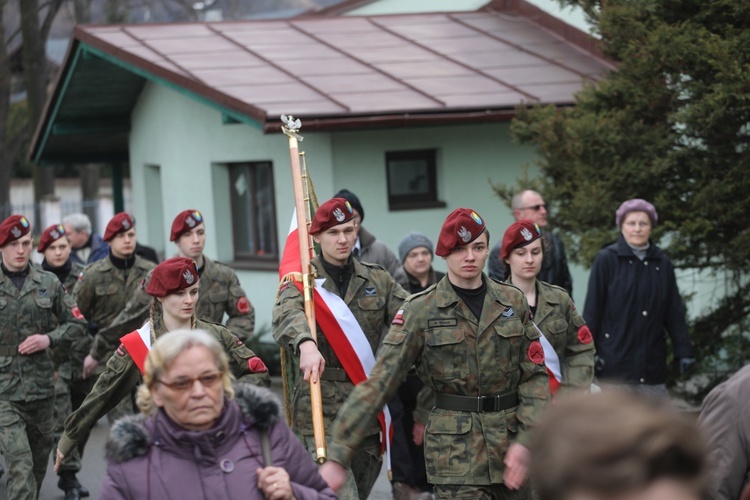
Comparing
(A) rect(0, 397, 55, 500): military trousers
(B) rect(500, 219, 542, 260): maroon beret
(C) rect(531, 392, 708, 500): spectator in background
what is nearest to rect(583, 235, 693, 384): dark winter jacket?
(B) rect(500, 219, 542, 260): maroon beret

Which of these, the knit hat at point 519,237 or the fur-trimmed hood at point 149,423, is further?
the knit hat at point 519,237

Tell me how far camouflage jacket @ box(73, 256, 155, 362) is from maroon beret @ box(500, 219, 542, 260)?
3.59m

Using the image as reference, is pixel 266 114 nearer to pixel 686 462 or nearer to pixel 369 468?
pixel 369 468

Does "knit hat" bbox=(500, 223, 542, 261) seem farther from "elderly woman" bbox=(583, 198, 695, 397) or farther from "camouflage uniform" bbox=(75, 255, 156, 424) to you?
"camouflage uniform" bbox=(75, 255, 156, 424)

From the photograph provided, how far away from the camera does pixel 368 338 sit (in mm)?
6914

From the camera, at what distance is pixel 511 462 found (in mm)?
5305

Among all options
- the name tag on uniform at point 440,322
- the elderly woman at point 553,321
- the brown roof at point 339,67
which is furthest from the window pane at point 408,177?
the name tag on uniform at point 440,322


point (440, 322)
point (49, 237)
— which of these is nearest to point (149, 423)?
point (440, 322)

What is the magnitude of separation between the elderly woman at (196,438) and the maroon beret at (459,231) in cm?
198

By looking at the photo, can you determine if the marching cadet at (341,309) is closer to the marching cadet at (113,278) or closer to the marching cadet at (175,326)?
the marching cadet at (175,326)

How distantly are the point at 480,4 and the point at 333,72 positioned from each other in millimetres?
4991

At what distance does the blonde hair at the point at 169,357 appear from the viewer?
3922mm

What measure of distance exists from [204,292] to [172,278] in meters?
2.06

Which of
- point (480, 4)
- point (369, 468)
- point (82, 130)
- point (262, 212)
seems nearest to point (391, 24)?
point (480, 4)
